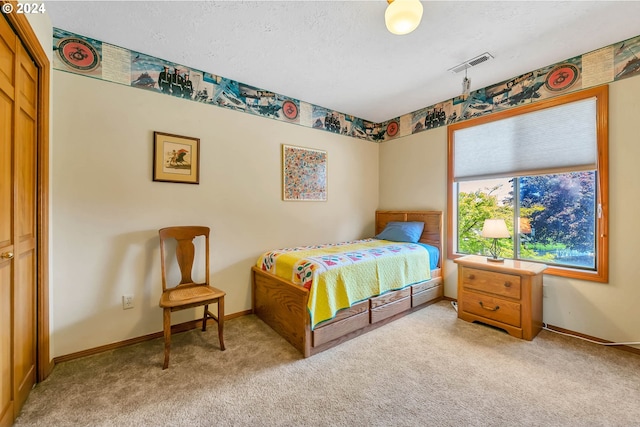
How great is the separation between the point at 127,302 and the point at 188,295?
598mm

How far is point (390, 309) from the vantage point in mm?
2637

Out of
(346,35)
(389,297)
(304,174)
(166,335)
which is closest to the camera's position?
(166,335)

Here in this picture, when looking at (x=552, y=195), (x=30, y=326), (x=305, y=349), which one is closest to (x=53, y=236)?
(x=30, y=326)

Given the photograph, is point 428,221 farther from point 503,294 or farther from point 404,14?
point 404,14

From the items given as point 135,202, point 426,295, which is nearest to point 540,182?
point 426,295

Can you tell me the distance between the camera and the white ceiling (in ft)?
5.85

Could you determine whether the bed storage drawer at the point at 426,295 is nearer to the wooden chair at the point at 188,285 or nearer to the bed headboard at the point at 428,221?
the bed headboard at the point at 428,221

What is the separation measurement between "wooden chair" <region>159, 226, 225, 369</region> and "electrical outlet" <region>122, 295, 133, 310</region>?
0.93 feet

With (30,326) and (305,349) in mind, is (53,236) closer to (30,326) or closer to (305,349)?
(30,326)

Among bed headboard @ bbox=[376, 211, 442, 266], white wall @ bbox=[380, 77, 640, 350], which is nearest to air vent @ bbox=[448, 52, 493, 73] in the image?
white wall @ bbox=[380, 77, 640, 350]

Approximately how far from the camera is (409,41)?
83.4 inches

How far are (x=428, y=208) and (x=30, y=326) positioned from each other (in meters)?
3.96

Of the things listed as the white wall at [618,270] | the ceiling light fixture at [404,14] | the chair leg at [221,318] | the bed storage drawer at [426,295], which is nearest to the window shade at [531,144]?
the white wall at [618,270]

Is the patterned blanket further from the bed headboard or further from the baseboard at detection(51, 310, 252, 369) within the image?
the baseboard at detection(51, 310, 252, 369)
